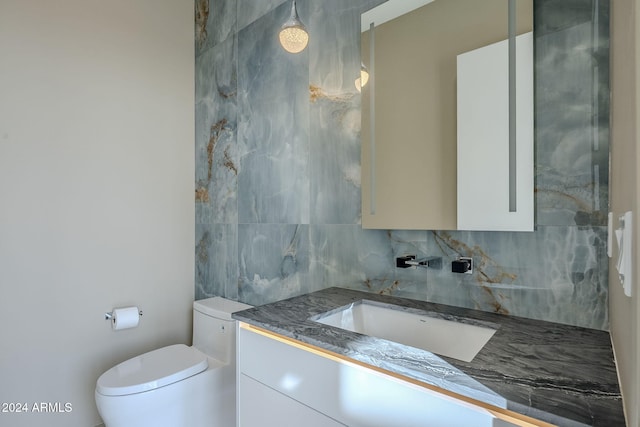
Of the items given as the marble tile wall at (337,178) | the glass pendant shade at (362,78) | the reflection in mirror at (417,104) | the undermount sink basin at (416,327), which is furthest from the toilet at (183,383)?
the glass pendant shade at (362,78)

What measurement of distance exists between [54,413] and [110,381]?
688 mm

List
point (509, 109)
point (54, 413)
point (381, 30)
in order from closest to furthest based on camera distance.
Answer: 1. point (509, 109)
2. point (381, 30)
3. point (54, 413)

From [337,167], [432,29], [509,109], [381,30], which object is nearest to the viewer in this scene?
[509,109]

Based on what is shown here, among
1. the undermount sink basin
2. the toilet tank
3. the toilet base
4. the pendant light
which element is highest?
the pendant light

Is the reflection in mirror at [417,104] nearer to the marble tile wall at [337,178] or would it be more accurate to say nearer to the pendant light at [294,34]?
the marble tile wall at [337,178]

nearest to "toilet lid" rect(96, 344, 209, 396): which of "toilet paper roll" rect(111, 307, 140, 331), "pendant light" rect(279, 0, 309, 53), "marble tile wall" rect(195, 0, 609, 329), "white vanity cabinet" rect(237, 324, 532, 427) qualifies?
"toilet paper roll" rect(111, 307, 140, 331)

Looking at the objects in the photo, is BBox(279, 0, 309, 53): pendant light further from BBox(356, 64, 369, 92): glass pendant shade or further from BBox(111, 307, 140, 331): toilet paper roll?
BBox(111, 307, 140, 331): toilet paper roll

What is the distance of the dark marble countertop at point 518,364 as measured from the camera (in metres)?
0.60

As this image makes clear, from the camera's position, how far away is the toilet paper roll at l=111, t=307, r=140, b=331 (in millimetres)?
1944

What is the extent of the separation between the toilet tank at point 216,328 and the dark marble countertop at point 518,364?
76 cm

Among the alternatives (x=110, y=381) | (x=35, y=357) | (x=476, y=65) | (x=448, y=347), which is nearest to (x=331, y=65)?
(x=476, y=65)

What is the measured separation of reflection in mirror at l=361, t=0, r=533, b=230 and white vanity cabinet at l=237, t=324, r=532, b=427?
63 centimetres

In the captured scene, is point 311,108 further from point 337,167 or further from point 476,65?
point 476,65

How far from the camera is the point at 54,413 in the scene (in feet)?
6.02
